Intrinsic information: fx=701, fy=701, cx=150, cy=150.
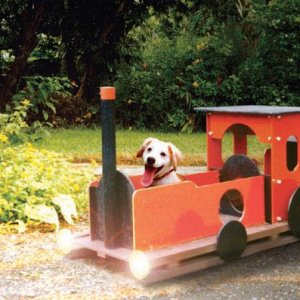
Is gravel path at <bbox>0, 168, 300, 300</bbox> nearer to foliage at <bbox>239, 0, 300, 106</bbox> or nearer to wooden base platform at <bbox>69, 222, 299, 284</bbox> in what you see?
wooden base platform at <bbox>69, 222, 299, 284</bbox>

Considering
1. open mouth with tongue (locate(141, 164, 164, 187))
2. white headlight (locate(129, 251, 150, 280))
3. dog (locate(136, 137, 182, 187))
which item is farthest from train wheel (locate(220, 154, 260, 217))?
white headlight (locate(129, 251, 150, 280))

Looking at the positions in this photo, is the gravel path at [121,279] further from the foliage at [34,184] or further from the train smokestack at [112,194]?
the foliage at [34,184]

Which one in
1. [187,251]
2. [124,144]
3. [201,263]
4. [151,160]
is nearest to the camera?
[187,251]

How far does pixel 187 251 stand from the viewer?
4.19 metres

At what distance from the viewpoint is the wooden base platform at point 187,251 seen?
13.5 feet

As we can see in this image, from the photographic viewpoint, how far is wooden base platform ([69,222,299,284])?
4117 millimetres

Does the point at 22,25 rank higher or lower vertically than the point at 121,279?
higher

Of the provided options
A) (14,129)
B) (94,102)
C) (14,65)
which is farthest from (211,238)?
(94,102)

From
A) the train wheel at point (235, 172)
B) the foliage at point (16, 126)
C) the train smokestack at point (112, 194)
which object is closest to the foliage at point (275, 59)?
the foliage at point (16, 126)

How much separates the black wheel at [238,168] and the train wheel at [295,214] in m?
0.33

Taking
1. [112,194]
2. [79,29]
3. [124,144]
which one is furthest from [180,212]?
[79,29]

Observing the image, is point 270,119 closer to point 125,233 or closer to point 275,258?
point 275,258

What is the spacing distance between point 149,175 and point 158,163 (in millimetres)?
117

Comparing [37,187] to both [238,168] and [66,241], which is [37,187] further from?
[238,168]
